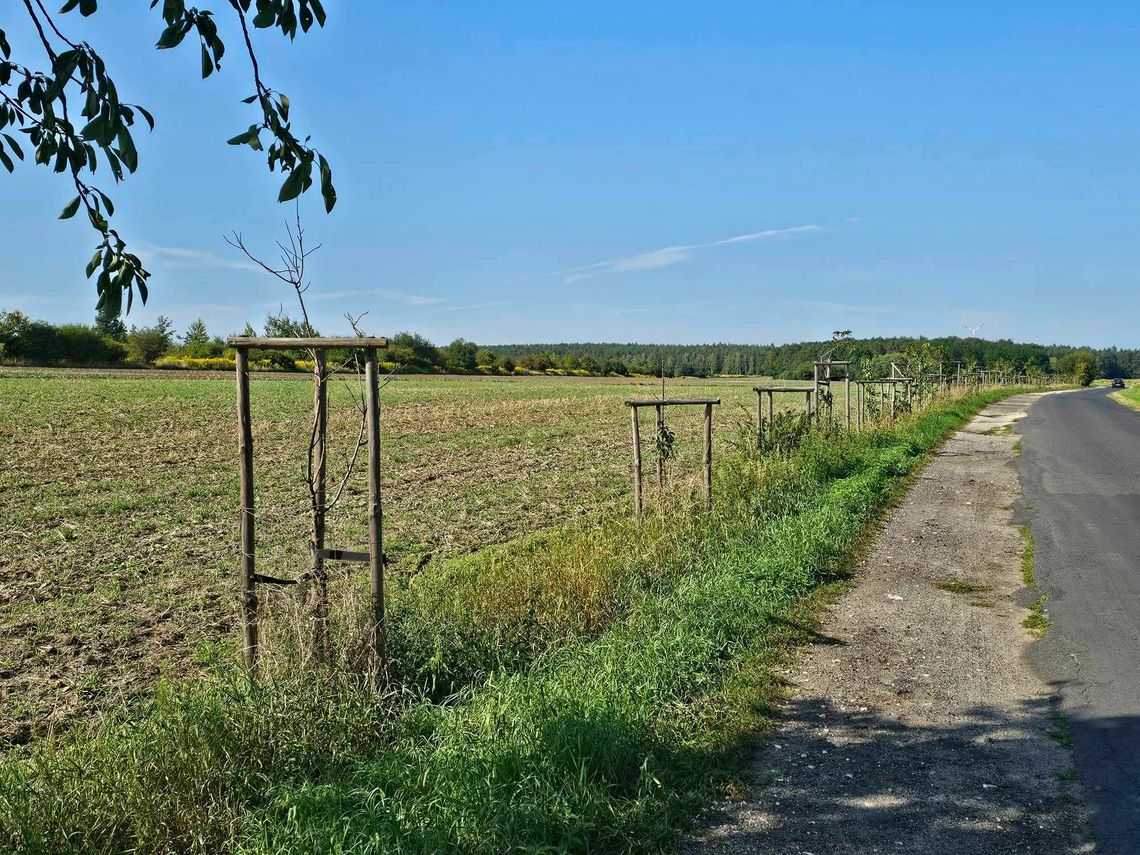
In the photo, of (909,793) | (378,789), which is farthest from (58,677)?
(909,793)

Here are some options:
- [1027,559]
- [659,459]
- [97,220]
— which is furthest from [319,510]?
[1027,559]

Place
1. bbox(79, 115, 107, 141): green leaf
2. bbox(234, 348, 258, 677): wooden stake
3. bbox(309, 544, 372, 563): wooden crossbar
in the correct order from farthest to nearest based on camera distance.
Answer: bbox(309, 544, 372, 563): wooden crossbar < bbox(234, 348, 258, 677): wooden stake < bbox(79, 115, 107, 141): green leaf

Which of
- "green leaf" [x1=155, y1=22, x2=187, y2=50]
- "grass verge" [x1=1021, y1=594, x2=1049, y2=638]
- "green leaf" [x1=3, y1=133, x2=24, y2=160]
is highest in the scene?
"green leaf" [x1=155, y1=22, x2=187, y2=50]

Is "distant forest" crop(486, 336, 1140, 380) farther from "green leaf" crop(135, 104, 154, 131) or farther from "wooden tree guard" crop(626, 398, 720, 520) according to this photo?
"green leaf" crop(135, 104, 154, 131)

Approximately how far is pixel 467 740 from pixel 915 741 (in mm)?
2675

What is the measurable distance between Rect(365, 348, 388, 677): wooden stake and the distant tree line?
0.80 meters

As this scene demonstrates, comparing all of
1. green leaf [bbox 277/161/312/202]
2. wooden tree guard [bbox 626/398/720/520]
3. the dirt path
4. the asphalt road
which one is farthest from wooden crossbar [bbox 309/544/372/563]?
wooden tree guard [bbox 626/398/720/520]

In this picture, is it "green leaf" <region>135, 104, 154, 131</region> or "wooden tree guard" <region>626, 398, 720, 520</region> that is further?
"wooden tree guard" <region>626, 398, 720, 520</region>

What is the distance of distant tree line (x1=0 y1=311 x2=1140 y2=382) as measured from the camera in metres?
15.5

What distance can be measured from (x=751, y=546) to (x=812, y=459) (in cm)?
592

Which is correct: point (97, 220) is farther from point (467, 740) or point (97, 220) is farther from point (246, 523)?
point (467, 740)

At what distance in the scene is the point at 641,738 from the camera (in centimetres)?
495

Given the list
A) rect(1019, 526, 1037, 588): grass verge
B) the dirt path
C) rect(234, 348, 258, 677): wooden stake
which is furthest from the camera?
rect(1019, 526, 1037, 588): grass verge

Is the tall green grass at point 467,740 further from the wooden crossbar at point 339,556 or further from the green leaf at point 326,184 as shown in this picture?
the green leaf at point 326,184
